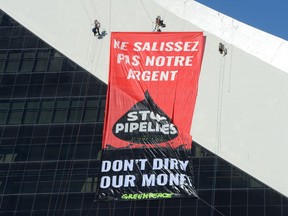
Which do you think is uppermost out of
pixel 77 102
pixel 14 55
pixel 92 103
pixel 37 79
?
pixel 14 55

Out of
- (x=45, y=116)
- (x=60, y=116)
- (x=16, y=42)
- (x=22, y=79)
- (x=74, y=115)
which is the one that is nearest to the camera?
(x=74, y=115)

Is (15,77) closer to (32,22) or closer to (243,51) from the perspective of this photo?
(32,22)

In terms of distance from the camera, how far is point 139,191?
161 ft

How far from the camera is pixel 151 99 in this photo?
51812mm

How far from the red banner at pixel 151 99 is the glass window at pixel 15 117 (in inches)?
384

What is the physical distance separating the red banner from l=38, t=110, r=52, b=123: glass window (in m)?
8.05

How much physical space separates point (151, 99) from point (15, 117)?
12349 mm

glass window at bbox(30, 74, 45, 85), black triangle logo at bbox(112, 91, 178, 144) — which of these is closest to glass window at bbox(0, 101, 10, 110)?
glass window at bbox(30, 74, 45, 85)

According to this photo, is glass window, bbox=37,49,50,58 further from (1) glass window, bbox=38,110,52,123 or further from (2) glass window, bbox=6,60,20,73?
(1) glass window, bbox=38,110,52,123

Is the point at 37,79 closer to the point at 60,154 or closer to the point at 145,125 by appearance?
the point at 60,154

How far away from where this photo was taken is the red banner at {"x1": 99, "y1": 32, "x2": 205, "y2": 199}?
4984cm

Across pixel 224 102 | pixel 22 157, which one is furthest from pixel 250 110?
pixel 22 157

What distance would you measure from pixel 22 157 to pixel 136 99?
10257 mm

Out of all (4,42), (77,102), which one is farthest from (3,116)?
(4,42)
